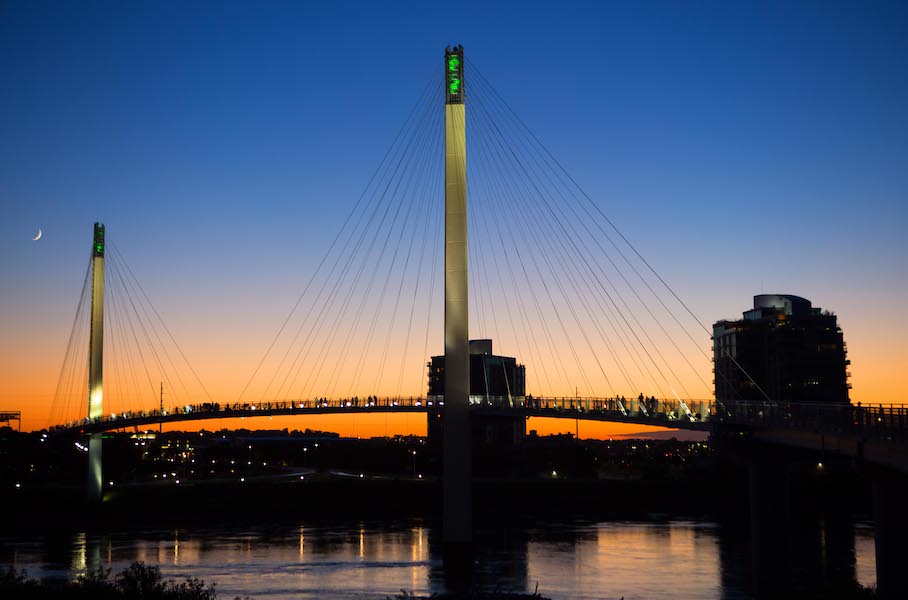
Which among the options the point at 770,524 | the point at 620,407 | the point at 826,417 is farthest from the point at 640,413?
the point at 826,417

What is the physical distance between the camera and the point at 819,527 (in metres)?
74.9

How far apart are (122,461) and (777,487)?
12728 cm

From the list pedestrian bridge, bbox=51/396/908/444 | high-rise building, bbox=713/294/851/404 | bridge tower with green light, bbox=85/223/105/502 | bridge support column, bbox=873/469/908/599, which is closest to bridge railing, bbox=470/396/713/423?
pedestrian bridge, bbox=51/396/908/444

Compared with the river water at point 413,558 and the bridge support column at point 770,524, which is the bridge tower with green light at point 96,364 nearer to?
the river water at point 413,558

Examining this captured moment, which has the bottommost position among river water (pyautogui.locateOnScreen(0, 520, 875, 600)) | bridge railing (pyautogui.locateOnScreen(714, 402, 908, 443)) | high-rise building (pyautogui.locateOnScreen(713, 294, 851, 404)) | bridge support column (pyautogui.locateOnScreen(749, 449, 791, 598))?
river water (pyautogui.locateOnScreen(0, 520, 875, 600))

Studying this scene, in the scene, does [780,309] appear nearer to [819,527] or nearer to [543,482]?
[543,482]

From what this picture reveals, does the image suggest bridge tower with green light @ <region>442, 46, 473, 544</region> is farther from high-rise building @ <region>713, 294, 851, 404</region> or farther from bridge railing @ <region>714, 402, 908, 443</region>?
high-rise building @ <region>713, 294, 851, 404</region>

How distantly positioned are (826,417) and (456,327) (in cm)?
2621

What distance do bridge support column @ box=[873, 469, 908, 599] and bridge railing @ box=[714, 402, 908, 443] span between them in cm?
217

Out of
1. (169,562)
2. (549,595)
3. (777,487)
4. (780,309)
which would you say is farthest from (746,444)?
(780,309)

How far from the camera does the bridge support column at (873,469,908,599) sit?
3189 centimetres

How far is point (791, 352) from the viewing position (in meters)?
141

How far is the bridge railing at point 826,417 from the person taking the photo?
92.2ft

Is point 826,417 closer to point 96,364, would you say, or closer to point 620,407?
point 620,407
